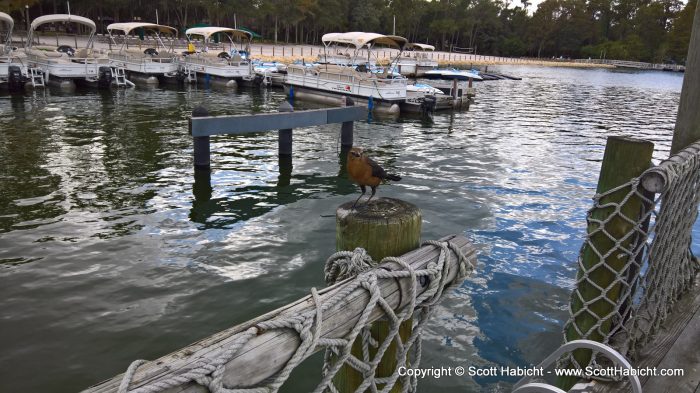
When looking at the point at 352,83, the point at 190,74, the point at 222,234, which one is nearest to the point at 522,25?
the point at 190,74

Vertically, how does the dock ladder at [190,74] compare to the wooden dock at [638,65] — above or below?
below

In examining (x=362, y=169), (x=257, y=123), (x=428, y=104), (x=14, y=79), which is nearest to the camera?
(x=362, y=169)

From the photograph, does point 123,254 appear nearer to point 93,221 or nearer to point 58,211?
point 93,221

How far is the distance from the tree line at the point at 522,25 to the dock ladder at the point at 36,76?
62237mm

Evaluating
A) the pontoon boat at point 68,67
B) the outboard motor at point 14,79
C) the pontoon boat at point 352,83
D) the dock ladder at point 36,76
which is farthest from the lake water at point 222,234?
the pontoon boat at point 68,67

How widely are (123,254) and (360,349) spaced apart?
6526 mm

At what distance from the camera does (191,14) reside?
80.8m

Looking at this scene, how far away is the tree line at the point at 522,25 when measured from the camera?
322ft

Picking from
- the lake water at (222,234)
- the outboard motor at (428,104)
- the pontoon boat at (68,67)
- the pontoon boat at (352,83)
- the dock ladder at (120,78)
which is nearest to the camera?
the lake water at (222,234)

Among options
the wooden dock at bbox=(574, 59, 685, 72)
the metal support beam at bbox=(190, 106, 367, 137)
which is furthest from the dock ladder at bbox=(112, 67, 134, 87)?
the wooden dock at bbox=(574, 59, 685, 72)

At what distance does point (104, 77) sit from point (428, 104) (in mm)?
18927

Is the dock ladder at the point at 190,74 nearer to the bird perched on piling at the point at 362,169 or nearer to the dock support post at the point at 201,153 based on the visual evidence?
the dock support post at the point at 201,153

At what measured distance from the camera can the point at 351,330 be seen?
1894mm

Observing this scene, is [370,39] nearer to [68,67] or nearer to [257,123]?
[257,123]
